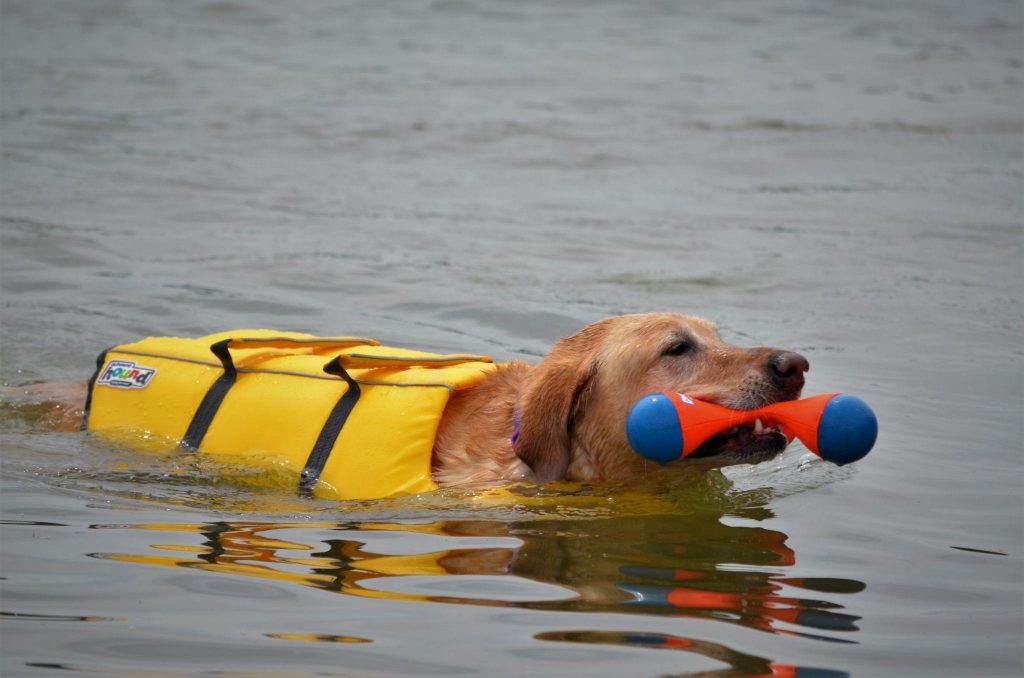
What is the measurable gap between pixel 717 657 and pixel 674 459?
1.52m

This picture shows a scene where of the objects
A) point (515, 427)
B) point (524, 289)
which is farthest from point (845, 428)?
point (524, 289)

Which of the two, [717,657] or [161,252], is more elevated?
[161,252]

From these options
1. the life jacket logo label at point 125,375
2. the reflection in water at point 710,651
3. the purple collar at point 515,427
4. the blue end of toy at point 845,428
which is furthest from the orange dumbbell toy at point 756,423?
the life jacket logo label at point 125,375

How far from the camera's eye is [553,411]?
5871mm

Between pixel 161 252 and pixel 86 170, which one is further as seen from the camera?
pixel 86 170

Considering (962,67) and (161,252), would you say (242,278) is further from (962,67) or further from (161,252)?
(962,67)

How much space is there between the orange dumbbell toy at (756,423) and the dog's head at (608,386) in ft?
0.77

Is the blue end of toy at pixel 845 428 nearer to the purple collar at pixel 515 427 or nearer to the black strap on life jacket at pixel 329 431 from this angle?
the purple collar at pixel 515 427

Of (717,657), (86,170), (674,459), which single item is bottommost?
(717,657)

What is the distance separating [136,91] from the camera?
62.8ft

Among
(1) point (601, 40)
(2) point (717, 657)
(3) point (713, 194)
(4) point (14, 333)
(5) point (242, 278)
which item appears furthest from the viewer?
(1) point (601, 40)

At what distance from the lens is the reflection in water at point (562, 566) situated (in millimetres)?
4465

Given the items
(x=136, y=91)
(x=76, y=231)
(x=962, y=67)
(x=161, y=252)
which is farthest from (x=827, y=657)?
(x=962, y=67)

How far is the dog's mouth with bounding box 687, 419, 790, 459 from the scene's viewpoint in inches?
218
